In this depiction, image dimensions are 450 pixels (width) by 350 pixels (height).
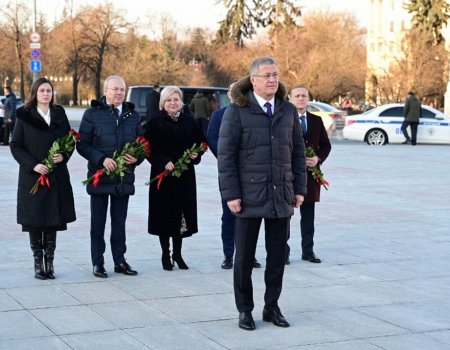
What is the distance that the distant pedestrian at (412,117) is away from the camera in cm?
2827

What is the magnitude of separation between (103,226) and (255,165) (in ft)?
7.86

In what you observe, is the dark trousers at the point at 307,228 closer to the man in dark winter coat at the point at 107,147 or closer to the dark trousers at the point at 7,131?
the man in dark winter coat at the point at 107,147

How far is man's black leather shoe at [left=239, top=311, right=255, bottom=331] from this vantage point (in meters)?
6.43

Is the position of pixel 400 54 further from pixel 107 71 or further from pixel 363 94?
Answer: pixel 107 71

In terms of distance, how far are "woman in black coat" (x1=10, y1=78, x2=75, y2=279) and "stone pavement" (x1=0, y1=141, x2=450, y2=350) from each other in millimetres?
428

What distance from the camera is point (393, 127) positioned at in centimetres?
3000

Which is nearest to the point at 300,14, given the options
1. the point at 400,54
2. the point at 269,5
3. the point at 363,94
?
the point at 269,5

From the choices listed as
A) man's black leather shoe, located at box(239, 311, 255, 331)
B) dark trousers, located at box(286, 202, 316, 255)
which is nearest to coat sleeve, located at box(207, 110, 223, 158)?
dark trousers, located at box(286, 202, 316, 255)

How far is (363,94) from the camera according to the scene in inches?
2566

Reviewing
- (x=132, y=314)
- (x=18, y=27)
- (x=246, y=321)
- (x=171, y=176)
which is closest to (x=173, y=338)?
(x=246, y=321)

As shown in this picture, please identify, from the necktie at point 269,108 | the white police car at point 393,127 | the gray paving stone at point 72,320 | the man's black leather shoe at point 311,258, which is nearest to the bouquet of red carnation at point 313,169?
the man's black leather shoe at point 311,258

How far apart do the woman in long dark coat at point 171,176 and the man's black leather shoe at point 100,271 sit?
581 millimetres

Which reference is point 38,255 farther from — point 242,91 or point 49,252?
point 242,91

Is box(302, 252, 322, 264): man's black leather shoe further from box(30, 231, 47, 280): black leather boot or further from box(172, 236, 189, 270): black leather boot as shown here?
box(30, 231, 47, 280): black leather boot
